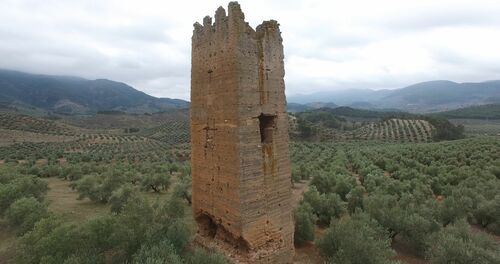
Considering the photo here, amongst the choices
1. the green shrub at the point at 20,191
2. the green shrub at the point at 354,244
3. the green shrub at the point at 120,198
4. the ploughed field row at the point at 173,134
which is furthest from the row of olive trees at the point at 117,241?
the ploughed field row at the point at 173,134

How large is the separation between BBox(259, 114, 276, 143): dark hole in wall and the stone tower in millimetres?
37

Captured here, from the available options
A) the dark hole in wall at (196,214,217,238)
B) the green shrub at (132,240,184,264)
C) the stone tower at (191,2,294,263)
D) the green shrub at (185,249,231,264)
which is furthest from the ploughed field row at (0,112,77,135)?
the green shrub at (185,249,231,264)

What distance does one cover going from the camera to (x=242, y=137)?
11609mm

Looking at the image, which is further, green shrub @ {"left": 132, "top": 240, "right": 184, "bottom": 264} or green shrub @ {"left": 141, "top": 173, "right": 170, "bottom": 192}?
green shrub @ {"left": 141, "top": 173, "right": 170, "bottom": 192}

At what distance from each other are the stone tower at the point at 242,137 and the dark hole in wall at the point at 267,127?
37mm

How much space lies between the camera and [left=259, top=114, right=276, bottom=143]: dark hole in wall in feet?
41.9

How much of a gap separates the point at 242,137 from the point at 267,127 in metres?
1.55

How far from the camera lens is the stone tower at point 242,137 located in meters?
11.7

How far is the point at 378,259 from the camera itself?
561 inches

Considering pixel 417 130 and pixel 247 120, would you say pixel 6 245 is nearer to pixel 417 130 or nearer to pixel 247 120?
pixel 247 120

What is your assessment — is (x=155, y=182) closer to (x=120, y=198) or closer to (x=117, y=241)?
(x=120, y=198)

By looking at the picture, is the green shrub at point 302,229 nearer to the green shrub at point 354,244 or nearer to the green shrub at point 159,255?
the green shrub at point 354,244

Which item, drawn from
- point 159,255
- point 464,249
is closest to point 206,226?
point 159,255

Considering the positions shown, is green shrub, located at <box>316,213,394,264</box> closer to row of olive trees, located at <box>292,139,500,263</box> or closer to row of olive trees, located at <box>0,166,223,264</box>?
row of olive trees, located at <box>292,139,500,263</box>
